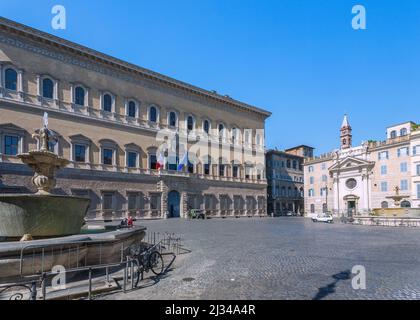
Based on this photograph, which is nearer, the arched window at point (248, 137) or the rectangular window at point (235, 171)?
the rectangular window at point (235, 171)

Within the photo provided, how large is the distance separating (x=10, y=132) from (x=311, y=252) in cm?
2638

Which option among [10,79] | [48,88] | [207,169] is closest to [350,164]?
[207,169]

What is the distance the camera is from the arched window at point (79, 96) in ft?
99.7

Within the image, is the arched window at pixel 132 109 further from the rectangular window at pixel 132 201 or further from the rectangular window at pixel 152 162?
the rectangular window at pixel 132 201

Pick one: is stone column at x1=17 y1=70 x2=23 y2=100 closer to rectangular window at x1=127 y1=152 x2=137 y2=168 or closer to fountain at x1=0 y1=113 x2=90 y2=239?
rectangular window at x1=127 y1=152 x2=137 y2=168

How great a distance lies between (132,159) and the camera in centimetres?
3422

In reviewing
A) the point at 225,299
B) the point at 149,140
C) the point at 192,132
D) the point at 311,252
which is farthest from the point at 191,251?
the point at 192,132

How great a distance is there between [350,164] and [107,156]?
3949 cm

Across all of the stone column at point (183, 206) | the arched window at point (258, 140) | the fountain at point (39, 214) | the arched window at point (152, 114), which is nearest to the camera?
the fountain at point (39, 214)

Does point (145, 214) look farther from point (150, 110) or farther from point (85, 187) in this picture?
point (150, 110)

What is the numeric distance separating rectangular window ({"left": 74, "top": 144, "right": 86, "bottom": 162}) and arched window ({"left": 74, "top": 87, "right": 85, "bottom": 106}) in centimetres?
453

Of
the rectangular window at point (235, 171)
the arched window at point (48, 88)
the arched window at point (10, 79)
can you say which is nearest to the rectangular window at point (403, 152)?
the rectangular window at point (235, 171)

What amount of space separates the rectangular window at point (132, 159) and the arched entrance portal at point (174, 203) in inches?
240

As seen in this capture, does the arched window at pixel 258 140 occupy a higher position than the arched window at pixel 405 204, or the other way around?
the arched window at pixel 258 140
